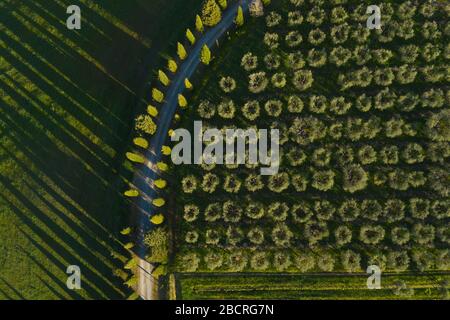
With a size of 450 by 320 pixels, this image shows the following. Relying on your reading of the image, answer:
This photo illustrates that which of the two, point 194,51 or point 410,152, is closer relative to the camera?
point 410,152

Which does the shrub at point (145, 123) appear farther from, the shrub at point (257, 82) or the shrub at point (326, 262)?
the shrub at point (326, 262)

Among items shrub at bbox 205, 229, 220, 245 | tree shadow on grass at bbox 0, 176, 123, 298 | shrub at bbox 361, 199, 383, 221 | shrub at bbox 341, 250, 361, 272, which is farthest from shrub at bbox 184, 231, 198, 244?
shrub at bbox 361, 199, 383, 221

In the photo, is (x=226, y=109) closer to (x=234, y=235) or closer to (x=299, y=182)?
(x=299, y=182)

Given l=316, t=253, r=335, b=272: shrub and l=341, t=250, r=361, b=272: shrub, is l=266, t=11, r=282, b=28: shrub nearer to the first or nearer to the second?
l=316, t=253, r=335, b=272: shrub

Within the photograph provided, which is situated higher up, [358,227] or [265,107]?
[265,107]

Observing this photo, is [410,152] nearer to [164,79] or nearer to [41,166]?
[164,79]

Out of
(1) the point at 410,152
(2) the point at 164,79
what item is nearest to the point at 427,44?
(1) the point at 410,152
